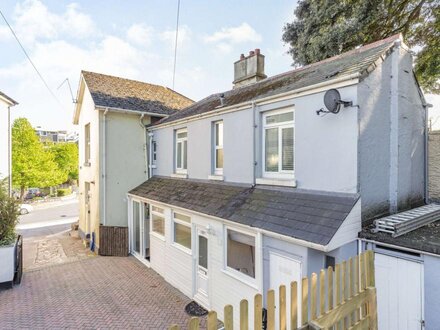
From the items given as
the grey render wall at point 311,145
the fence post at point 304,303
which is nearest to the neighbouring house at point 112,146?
the grey render wall at point 311,145

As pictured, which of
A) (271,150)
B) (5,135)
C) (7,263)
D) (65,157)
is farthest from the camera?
(65,157)

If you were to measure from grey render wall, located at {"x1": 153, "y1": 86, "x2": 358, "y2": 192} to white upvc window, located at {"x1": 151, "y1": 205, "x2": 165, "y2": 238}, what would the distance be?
12.1 ft

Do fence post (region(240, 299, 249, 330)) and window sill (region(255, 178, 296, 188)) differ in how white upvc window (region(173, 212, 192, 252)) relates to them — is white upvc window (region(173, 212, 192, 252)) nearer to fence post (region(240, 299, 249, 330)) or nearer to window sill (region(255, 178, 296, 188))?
window sill (region(255, 178, 296, 188))

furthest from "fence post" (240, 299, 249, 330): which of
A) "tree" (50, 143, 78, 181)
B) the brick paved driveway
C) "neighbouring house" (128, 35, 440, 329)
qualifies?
"tree" (50, 143, 78, 181)

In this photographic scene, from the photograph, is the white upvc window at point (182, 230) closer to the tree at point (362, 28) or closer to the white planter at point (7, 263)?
the white planter at point (7, 263)

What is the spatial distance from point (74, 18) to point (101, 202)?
8.36 meters

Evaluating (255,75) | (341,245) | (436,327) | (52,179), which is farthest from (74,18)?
(52,179)

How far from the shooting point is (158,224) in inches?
450

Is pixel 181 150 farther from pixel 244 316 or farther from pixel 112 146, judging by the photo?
pixel 244 316

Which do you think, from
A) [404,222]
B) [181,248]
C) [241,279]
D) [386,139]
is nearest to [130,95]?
[181,248]

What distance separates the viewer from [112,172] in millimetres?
13680

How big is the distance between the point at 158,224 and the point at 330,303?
29.3 feet

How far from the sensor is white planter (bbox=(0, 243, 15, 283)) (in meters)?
9.30

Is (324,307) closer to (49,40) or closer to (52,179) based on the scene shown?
(49,40)
